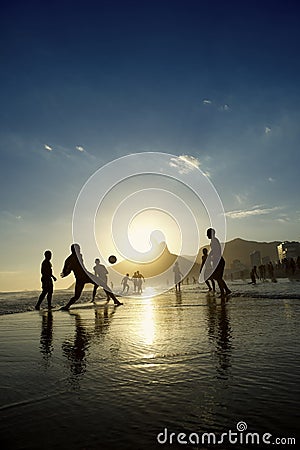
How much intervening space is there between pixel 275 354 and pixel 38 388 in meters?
2.35

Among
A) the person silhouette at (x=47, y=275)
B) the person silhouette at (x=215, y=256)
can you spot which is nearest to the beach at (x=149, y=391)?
the person silhouette at (x=215, y=256)

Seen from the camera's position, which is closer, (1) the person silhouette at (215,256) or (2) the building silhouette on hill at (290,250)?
(1) the person silhouette at (215,256)

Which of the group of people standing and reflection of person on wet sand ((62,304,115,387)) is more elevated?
the group of people standing

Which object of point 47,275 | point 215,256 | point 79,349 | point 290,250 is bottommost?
point 79,349

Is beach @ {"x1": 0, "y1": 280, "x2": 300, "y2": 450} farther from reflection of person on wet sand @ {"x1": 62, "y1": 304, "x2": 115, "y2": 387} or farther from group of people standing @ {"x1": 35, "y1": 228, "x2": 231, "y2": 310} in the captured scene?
group of people standing @ {"x1": 35, "y1": 228, "x2": 231, "y2": 310}

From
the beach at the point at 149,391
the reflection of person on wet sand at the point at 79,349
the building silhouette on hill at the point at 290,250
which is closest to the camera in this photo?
the beach at the point at 149,391

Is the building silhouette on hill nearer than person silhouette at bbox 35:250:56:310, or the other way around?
person silhouette at bbox 35:250:56:310

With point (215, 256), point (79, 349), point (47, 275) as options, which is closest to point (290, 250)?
point (215, 256)

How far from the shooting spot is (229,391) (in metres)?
2.61

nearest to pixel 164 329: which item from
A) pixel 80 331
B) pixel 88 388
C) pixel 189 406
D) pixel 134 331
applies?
pixel 134 331

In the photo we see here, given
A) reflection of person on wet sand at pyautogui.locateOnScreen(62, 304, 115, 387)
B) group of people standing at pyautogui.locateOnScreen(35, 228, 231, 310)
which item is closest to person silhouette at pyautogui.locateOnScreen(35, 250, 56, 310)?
group of people standing at pyautogui.locateOnScreen(35, 228, 231, 310)

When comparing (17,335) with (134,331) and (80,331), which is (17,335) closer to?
(80,331)

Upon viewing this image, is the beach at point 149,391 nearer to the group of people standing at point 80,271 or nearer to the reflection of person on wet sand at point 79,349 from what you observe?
the reflection of person on wet sand at point 79,349

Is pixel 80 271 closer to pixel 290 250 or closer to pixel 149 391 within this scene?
pixel 149 391
